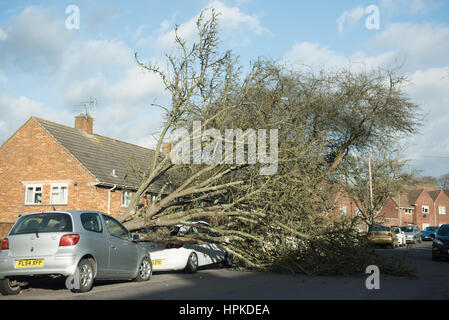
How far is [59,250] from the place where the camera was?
9.54 metres

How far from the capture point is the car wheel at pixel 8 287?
9.84 metres

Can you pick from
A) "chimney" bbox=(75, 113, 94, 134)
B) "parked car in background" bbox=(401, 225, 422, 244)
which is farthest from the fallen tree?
"parked car in background" bbox=(401, 225, 422, 244)

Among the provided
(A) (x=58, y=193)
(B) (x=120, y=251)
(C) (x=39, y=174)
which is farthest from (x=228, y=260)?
(C) (x=39, y=174)

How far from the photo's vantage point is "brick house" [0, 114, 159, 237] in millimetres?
28516

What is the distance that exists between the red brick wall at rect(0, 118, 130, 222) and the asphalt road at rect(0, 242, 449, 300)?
16.3 metres

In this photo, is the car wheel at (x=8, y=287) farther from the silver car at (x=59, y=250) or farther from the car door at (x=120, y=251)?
the car door at (x=120, y=251)

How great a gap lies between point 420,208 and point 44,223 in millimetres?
78267

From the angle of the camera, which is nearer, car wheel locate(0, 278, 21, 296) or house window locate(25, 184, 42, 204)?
car wheel locate(0, 278, 21, 296)

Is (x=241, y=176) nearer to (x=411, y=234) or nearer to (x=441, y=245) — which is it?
(x=441, y=245)

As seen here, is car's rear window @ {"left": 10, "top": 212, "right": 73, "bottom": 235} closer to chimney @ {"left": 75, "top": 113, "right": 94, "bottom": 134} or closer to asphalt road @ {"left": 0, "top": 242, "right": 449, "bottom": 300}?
asphalt road @ {"left": 0, "top": 242, "right": 449, "bottom": 300}

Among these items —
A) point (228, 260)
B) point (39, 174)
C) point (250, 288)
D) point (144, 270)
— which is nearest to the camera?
point (250, 288)

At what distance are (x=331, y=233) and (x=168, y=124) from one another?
245 inches
